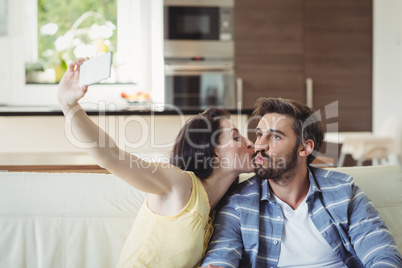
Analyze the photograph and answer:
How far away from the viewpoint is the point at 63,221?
6.14 ft

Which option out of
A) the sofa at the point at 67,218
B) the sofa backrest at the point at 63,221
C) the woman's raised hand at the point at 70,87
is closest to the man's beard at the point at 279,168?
the sofa at the point at 67,218

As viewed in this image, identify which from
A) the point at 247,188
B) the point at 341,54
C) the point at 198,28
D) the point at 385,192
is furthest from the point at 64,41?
the point at 385,192

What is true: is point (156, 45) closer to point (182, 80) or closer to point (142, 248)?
point (182, 80)

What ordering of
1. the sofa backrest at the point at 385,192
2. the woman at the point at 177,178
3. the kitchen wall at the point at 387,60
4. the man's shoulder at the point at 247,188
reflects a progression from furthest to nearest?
the kitchen wall at the point at 387,60 < the sofa backrest at the point at 385,192 < the man's shoulder at the point at 247,188 < the woman at the point at 177,178

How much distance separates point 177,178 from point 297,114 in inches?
20.1

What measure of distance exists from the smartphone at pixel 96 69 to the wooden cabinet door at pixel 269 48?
4.23m

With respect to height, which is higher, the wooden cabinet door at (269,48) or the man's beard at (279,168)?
the wooden cabinet door at (269,48)

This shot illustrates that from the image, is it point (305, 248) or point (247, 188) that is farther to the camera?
point (247, 188)

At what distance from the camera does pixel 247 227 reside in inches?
66.6

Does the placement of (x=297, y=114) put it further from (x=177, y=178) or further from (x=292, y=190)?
(x=177, y=178)

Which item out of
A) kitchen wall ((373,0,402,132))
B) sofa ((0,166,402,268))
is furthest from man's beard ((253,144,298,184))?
kitchen wall ((373,0,402,132))

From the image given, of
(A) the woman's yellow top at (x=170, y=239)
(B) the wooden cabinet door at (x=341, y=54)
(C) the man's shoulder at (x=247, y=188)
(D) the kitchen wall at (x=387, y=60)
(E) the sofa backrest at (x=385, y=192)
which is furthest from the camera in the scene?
(B) the wooden cabinet door at (x=341, y=54)

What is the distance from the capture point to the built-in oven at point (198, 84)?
519cm

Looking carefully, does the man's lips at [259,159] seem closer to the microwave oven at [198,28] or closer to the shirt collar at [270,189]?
the shirt collar at [270,189]
